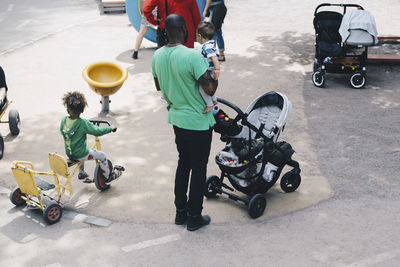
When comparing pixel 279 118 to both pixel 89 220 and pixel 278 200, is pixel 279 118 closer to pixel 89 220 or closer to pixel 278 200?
pixel 278 200

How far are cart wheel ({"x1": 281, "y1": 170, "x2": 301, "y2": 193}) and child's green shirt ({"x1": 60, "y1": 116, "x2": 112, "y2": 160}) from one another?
80.7 inches

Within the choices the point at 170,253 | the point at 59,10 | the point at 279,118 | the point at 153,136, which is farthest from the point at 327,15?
the point at 59,10

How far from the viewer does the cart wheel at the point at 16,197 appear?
17.5 feet

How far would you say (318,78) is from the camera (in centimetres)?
930

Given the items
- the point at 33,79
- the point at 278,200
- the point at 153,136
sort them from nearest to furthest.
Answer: the point at 278,200, the point at 153,136, the point at 33,79

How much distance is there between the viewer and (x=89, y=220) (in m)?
5.14

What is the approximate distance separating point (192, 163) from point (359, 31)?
233 inches

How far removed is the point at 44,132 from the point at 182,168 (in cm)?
350

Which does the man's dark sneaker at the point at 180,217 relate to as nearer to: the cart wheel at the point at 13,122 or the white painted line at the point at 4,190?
the white painted line at the point at 4,190

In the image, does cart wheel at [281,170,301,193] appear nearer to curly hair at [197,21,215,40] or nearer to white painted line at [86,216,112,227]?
white painted line at [86,216,112,227]

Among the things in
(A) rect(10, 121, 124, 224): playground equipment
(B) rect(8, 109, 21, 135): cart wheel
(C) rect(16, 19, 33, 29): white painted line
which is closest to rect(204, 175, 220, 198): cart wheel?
(A) rect(10, 121, 124, 224): playground equipment

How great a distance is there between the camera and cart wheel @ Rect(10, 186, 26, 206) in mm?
5328

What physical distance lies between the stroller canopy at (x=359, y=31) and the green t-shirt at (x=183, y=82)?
5.58 m

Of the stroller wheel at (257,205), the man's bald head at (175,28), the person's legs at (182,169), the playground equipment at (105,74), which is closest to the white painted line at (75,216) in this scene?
the person's legs at (182,169)
